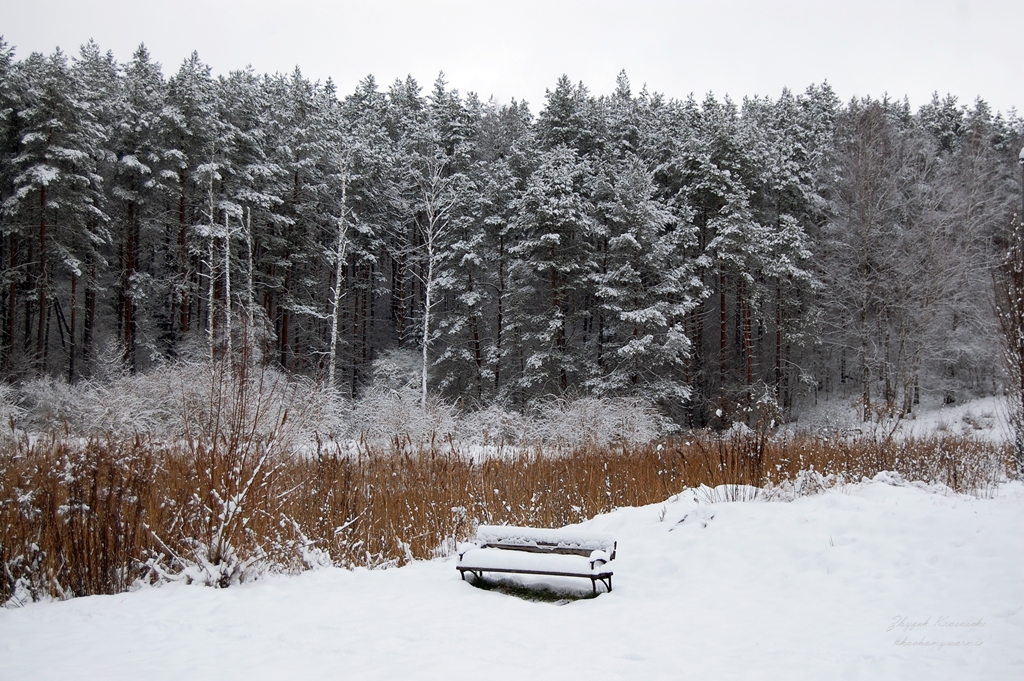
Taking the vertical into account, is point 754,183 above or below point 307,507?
above

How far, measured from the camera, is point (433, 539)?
667 centimetres

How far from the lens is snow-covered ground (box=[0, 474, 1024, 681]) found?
3.32 metres

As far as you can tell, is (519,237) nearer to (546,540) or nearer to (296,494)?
(296,494)

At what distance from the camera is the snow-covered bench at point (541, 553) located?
4871 millimetres

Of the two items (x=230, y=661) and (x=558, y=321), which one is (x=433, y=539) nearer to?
(x=230, y=661)

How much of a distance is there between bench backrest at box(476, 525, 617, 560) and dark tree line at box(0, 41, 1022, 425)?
15244mm

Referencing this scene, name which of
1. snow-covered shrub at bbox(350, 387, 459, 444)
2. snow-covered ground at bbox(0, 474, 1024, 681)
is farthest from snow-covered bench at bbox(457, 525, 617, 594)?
snow-covered shrub at bbox(350, 387, 459, 444)

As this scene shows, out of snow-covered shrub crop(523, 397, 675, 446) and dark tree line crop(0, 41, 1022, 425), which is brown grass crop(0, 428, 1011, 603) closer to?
snow-covered shrub crop(523, 397, 675, 446)

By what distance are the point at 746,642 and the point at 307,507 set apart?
14.9 feet

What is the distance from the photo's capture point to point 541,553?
5355 millimetres

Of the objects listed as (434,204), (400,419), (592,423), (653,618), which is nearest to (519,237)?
(434,204)

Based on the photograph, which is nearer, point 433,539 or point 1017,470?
point 433,539

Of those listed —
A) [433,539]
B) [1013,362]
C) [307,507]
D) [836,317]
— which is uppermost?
[836,317]

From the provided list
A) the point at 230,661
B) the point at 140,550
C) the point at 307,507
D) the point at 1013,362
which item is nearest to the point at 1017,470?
the point at 1013,362
